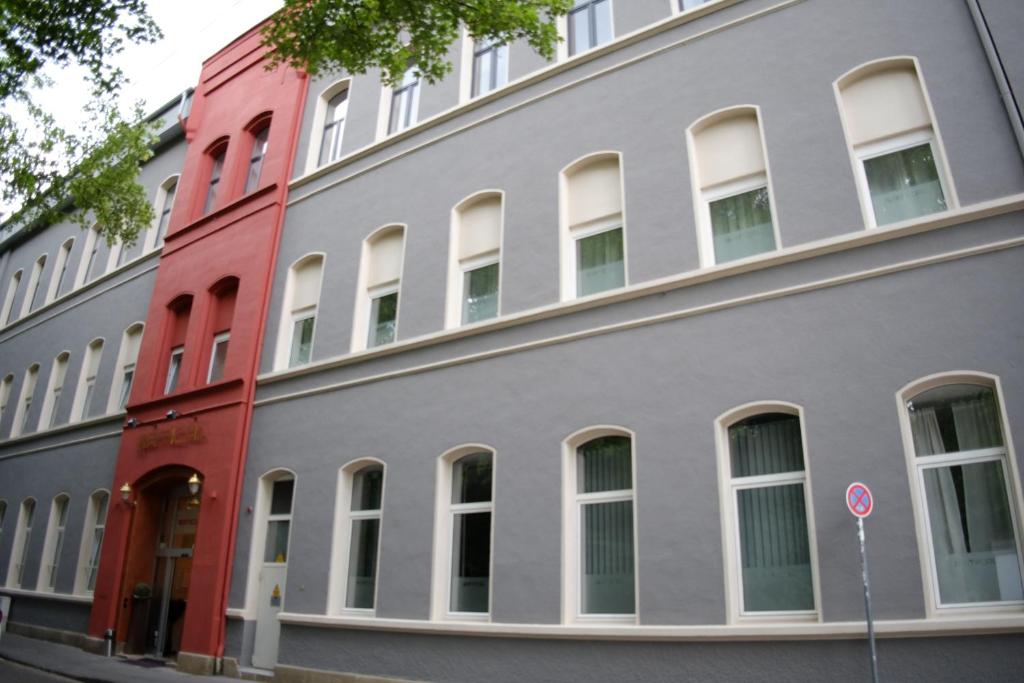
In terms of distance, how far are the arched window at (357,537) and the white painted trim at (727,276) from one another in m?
1.59

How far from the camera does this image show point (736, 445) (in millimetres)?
8438

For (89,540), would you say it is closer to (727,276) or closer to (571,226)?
(571,226)

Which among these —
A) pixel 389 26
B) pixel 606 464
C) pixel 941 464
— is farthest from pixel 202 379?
pixel 941 464

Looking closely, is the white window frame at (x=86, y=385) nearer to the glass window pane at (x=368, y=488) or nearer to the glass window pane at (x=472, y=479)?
the glass window pane at (x=368, y=488)

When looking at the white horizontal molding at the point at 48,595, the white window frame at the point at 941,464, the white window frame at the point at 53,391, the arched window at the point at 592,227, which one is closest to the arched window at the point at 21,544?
the white horizontal molding at the point at 48,595

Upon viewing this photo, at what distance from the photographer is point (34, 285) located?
2542 cm

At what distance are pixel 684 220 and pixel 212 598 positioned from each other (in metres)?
10.3

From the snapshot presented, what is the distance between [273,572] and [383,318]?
480 cm

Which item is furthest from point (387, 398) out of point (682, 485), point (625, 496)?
point (682, 485)

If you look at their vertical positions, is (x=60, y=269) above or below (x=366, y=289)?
above

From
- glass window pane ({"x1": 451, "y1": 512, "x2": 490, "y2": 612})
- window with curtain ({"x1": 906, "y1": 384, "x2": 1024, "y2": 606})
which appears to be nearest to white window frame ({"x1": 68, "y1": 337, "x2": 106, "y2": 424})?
glass window pane ({"x1": 451, "y1": 512, "x2": 490, "y2": 612})

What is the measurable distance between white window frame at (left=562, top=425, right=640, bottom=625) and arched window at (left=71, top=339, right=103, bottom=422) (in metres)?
15.4

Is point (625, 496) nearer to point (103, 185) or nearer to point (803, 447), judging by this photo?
point (803, 447)

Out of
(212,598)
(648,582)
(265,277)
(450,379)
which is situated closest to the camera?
(648,582)
